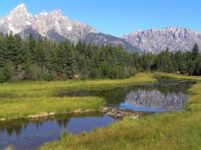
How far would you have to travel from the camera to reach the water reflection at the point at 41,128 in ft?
148


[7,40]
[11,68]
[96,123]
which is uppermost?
[7,40]

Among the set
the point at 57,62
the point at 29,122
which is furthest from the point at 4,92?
the point at 57,62

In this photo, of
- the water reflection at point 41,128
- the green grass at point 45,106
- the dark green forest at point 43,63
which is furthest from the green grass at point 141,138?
the dark green forest at point 43,63

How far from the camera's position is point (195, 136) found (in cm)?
3584

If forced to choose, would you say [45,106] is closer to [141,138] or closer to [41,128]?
[41,128]

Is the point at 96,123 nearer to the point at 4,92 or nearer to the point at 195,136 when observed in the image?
the point at 195,136

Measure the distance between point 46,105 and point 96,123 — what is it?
1390 centimetres

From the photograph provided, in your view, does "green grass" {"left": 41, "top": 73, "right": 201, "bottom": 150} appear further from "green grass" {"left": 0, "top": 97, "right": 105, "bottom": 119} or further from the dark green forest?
the dark green forest

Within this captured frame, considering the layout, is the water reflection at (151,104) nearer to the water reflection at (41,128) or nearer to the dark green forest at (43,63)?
the water reflection at (41,128)

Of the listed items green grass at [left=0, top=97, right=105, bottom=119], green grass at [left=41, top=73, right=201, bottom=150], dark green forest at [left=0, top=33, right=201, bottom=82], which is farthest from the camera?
dark green forest at [left=0, top=33, right=201, bottom=82]

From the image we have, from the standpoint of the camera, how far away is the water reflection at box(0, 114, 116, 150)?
1774 inches

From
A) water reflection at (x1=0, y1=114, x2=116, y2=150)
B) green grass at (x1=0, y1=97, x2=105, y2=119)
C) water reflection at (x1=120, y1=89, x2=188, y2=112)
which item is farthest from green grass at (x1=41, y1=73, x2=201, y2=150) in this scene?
water reflection at (x1=120, y1=89, x2=188, y2=112)

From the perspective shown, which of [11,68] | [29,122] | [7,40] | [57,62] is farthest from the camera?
[57,62]

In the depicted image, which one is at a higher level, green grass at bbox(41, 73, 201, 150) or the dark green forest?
the dark green forest
